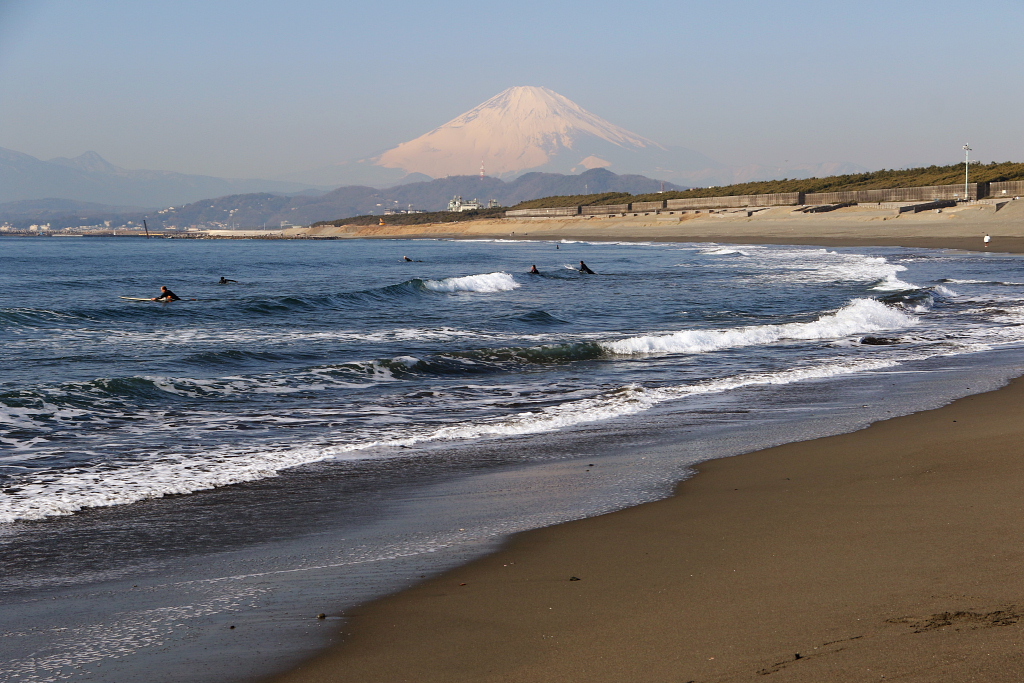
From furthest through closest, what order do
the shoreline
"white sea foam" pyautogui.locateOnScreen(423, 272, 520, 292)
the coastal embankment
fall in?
the coastal embankment, "white sea foam" pyautogui.locateOnScreen(423, 272, 520, 292), the shoreline

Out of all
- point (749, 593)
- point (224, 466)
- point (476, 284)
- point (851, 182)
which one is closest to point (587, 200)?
point (851, 182)

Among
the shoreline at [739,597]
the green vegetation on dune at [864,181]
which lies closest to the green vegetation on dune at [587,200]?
the green vegetation on dune at [864,181]

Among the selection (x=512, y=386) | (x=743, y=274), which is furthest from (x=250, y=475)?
(x=743, y=274)

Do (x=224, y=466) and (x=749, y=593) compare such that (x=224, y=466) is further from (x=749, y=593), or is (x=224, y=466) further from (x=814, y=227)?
(x=814, y=227)

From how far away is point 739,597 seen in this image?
12.0ft

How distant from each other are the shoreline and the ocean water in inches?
15.3

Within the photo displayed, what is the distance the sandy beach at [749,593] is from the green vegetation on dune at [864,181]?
3206 inches

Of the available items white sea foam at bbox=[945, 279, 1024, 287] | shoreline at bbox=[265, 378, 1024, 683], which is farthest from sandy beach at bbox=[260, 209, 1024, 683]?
white sea foam at bbox=[945, 279, 1024, 287]

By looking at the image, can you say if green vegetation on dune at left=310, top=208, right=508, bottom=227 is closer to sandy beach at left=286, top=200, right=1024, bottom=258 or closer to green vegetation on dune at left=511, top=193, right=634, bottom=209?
green vegetation on dune at left=511, top=193, right=634, bottom=209

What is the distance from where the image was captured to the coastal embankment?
52219 mm

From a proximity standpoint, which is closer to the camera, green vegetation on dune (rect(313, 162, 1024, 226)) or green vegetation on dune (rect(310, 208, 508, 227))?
green vegetation on dune (rect(313, 162, 1024, 226))

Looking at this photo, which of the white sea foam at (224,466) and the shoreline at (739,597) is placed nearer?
the shoreline at (739,597)

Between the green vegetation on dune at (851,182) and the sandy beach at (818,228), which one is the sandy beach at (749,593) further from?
the green vegetation on dune at (851,182)

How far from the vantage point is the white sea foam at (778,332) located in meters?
15.0
